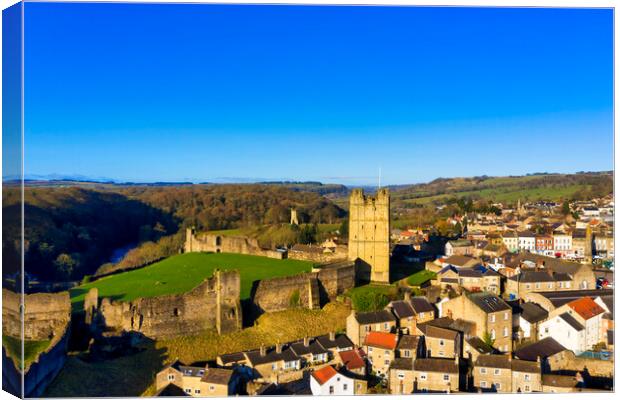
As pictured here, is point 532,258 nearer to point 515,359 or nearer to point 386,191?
point 386,191

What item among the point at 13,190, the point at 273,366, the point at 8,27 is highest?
the point at 8,27

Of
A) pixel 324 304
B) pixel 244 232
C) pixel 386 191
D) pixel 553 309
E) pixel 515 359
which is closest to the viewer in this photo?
pixel 515 359

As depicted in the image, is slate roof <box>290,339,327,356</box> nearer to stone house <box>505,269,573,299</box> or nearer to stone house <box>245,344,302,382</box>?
stone house <box>245,344,302,382</box>

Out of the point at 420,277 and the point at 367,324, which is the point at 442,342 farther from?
the point at 420,277

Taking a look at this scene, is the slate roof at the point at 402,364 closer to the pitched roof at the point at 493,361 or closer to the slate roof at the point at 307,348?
the pitched roof at the point at 493,361

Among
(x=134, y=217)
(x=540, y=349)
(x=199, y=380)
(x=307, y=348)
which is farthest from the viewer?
(x=134, y=217)

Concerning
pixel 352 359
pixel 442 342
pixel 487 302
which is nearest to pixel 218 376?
pixel 352 359

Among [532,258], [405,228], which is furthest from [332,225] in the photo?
[532,258]
